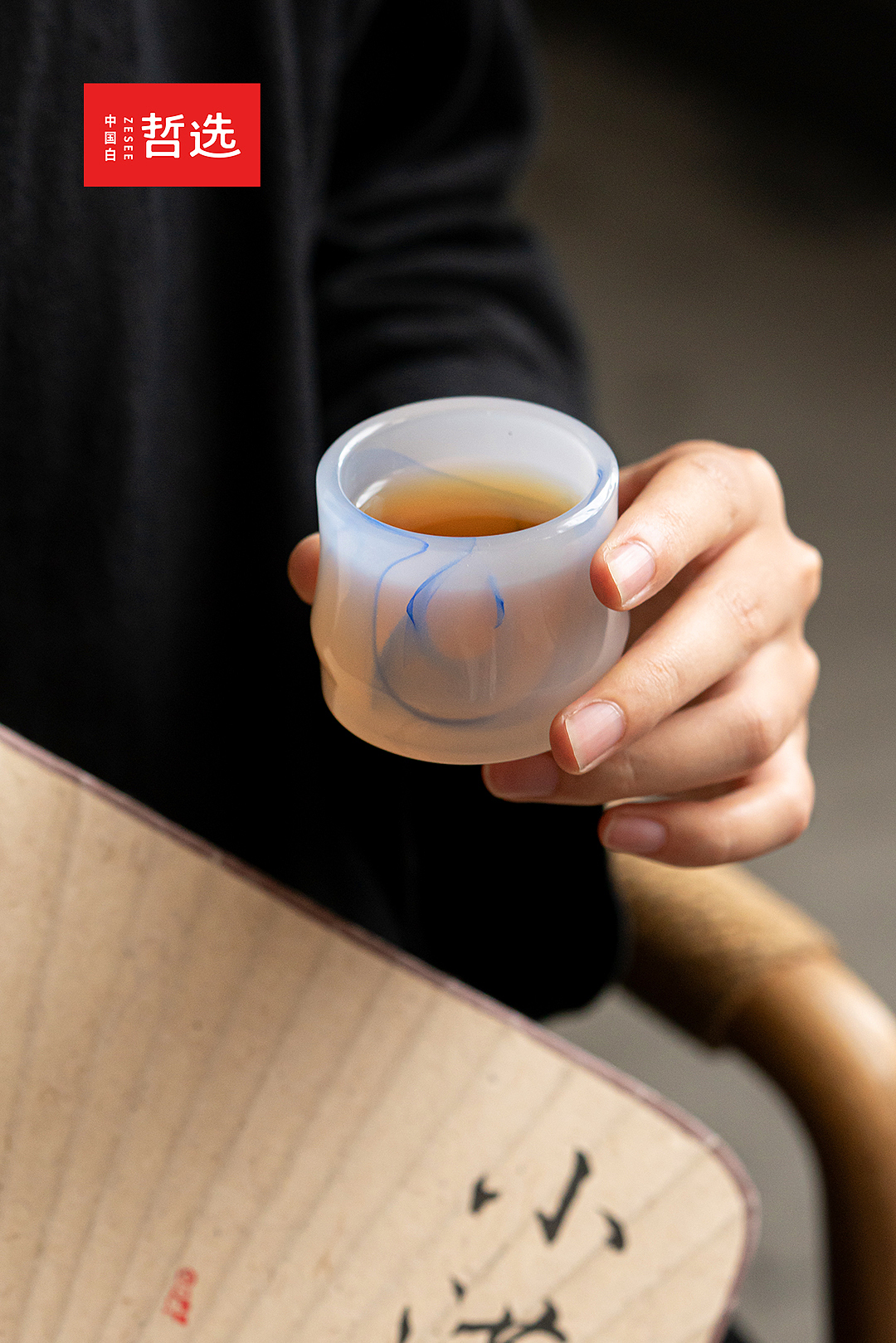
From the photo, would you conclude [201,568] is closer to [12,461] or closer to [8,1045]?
[12,461]

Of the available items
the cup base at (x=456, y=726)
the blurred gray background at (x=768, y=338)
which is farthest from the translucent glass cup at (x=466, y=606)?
the blurred gray background at (x=768, y=338)

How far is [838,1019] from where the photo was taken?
46cm

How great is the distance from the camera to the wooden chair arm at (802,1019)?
0.43 meters

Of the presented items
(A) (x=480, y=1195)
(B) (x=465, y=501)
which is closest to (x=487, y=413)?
(B) (x=465, y=501)

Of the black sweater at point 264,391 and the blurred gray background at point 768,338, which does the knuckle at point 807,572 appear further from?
the blurred gray background at point 768,338

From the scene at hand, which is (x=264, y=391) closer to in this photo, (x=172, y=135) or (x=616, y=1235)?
(x=172, y=135)

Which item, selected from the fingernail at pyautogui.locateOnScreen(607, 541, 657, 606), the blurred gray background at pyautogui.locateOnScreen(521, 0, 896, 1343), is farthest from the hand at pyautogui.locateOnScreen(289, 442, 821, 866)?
the blurred gray background at pyautogui.locateOnScreen(521, 0, 896, 1343)

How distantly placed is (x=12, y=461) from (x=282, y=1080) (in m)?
0.26

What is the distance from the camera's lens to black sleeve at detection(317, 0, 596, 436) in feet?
1.71

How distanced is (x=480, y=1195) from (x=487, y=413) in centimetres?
24

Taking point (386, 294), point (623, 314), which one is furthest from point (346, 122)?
point (623, 314)

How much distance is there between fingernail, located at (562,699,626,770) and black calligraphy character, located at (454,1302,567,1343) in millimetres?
180

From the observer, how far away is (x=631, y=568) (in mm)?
298

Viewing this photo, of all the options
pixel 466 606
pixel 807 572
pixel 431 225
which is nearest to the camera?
pixel 466 606
